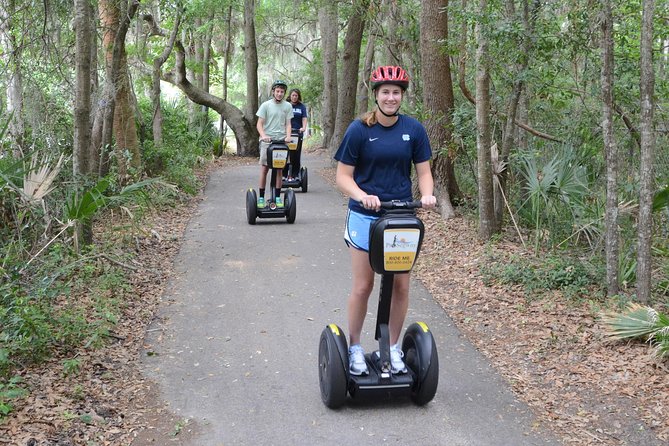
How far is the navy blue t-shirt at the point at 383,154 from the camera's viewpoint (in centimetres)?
447

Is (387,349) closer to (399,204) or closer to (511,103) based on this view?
(399,204)

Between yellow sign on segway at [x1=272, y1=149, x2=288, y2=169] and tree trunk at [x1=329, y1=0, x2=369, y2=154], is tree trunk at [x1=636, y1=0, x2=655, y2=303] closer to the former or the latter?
yellow sign on segway at [x1=272, y1=149, x2=288, y2=169]

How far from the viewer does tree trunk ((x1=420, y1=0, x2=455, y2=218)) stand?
10883 millimetres

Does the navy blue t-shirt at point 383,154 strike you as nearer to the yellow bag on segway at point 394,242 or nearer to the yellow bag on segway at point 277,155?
the yellow bag on segway at point 394,242

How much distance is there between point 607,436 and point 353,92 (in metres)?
16.7

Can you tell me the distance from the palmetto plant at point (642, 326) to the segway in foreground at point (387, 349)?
2009 millimetres

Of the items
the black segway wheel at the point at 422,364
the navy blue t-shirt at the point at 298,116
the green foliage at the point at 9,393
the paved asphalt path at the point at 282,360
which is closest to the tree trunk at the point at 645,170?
the paved asphalt path at the point at 282,360

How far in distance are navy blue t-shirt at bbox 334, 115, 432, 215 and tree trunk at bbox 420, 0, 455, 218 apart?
6.26m

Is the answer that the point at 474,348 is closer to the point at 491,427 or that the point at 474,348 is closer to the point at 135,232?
the point at 491,427

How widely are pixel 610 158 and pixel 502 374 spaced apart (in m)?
2.58

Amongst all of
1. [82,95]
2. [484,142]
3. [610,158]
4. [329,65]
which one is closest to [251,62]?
[329,65]

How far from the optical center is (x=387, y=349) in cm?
461

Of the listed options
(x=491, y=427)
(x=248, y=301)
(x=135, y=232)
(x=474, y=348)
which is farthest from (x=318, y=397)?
(x=135, y=232)

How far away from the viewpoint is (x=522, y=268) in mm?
7797
